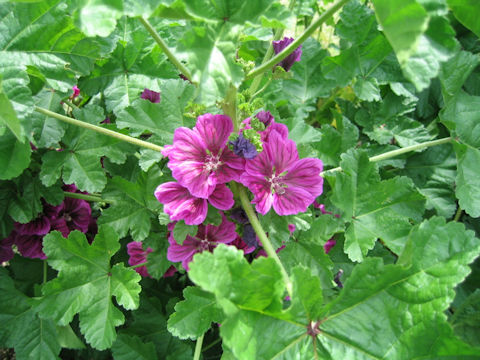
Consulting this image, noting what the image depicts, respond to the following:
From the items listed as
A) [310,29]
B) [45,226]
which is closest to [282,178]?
[310,29]

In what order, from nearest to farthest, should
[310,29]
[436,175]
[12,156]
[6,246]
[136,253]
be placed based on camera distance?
[310,29]
[12,156]
[136,253]
[6,246]
[436,175]

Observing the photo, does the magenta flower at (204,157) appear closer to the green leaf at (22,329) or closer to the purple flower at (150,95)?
the purple flower at (150,95)

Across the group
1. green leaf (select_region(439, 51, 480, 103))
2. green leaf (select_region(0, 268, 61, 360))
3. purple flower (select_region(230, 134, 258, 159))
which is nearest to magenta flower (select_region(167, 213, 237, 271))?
purple flower (select_region(230, 134, 258, 159))

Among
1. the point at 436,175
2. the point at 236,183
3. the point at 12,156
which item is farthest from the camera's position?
the point at 436,175

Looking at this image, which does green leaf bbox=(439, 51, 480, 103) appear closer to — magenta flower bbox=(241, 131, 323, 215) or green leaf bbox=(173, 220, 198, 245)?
magenta flower bbox=(241, 131, 323, 215)

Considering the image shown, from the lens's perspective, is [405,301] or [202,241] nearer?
[405,301]

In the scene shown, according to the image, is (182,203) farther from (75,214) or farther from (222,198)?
(75,214)

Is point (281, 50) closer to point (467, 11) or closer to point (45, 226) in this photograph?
point (467, 11)

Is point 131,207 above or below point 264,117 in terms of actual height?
below

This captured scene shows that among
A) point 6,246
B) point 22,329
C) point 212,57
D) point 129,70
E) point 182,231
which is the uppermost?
point 212,57
